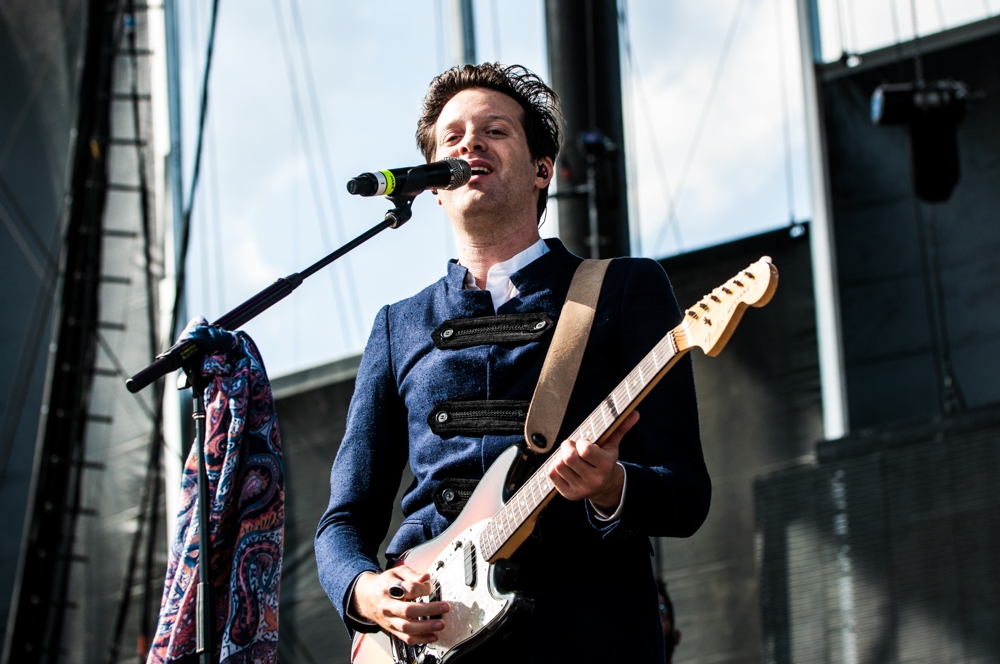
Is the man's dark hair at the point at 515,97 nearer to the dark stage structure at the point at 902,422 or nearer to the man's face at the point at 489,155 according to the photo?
the man's face at the point at 489,155

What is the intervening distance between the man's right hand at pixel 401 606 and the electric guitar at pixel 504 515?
2cm

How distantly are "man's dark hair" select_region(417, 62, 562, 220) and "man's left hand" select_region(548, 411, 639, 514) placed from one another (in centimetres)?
87

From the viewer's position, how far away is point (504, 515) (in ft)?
6.68

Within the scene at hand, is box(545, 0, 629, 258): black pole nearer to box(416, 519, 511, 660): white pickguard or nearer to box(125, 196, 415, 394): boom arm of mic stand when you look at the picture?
box(125, 196, 415, 394): boom arm of mic stand

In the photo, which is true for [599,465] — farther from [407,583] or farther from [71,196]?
[71,196]

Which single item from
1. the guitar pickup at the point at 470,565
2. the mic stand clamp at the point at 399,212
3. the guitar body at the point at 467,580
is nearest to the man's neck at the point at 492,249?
the mic stand clamp at the point at 399,212

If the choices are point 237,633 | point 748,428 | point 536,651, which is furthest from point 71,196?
point 536,651

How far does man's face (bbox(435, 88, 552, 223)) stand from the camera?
242 centimetres

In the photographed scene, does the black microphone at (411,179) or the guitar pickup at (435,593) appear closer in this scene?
the guitar pickup at (435,593)

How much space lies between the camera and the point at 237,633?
2.47 meters

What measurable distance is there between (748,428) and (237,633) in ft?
12.6

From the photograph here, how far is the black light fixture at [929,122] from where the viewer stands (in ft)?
19.2

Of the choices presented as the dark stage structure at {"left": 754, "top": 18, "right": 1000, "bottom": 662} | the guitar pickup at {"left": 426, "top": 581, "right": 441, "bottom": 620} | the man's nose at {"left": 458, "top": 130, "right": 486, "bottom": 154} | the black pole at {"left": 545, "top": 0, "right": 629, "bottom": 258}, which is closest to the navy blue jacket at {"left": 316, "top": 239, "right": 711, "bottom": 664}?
the guitar pickup at {"left": 426, "top": 581, "right": 441, "bottom": 620}

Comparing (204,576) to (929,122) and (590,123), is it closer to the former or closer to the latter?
(590,123)
